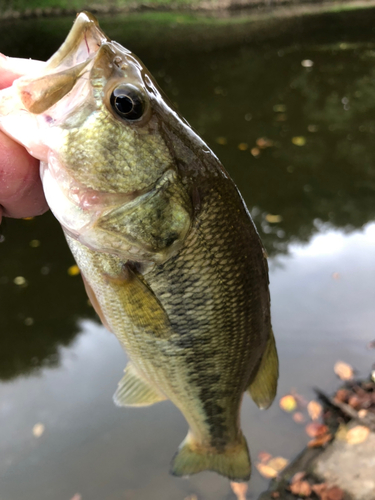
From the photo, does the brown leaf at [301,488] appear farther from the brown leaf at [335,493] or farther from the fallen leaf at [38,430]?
the fallen leaf at [38,430]

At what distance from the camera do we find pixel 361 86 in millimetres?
8164

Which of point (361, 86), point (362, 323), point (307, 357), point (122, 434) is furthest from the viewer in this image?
point (361, 86)

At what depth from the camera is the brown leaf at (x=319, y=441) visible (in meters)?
2.65

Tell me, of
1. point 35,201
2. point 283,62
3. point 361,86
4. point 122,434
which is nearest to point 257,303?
point 35,201

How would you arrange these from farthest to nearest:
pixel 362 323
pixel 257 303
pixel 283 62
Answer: pixel 283 62 < pixel 362 323 < pixel 257 303

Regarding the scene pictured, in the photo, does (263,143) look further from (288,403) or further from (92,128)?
(92,128)

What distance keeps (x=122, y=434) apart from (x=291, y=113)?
6.20 meters

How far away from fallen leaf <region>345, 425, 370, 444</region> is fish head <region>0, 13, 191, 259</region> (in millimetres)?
2296

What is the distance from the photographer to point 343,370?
312cm

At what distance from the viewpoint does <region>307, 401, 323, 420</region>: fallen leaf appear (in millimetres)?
2838

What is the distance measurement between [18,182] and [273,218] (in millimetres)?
3902

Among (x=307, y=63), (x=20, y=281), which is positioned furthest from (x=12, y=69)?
(x=307, y=63)

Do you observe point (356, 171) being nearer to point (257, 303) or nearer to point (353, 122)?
point (353, 122)

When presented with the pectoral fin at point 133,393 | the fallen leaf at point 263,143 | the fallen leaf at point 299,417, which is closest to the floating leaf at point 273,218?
the fallen leaf at point 263,143
